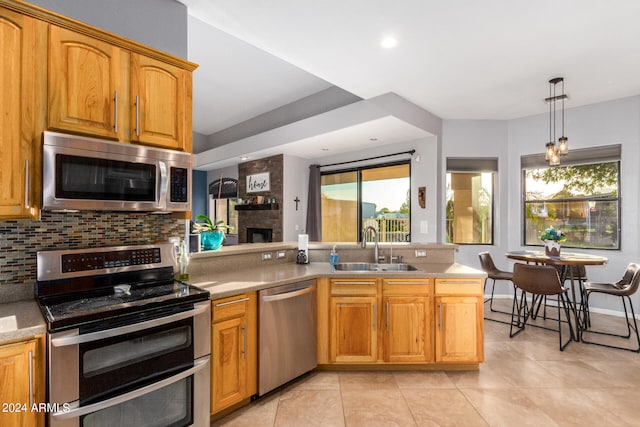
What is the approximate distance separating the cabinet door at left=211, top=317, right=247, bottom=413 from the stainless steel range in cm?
13

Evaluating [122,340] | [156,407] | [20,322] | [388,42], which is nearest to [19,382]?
[20,322]

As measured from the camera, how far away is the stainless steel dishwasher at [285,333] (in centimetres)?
229

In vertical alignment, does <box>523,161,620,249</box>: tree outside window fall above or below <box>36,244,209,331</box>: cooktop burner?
above

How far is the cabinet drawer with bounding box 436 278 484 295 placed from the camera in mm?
2725

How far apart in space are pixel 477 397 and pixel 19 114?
3.32 m

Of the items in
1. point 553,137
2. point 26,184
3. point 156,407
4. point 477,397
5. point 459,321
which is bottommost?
point 477,397

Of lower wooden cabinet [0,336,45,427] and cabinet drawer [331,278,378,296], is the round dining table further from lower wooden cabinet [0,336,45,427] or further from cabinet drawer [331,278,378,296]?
lower wooden cabinet [0,336,45,427]

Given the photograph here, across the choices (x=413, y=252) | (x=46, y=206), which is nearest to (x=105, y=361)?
(x=46, y=206)

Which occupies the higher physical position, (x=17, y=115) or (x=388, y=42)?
(x=388, y=42)

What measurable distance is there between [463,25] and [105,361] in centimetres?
332

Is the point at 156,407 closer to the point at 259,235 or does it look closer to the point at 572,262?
the point at 572,262

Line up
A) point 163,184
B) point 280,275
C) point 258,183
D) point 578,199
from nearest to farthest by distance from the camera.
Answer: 1. point 163,184
2. point 280,275
3. point 578,199
4. point 258,183

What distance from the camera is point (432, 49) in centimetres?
301

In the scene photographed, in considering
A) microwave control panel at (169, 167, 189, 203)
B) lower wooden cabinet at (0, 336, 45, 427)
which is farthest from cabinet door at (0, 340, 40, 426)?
microwave control panel at (169, 167, 189, 203)
